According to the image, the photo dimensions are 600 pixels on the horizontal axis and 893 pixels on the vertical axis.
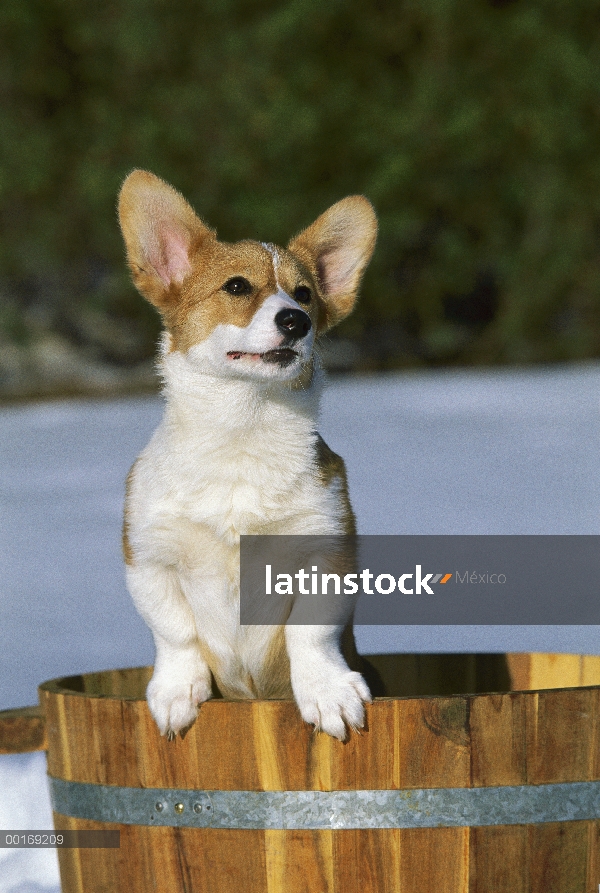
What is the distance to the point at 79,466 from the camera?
6766mm

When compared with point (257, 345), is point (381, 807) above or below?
below

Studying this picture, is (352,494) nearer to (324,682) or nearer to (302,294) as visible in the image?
(302,294)

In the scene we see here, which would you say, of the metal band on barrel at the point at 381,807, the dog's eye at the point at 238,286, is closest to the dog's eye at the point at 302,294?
the dog's eye at the point at 238,286

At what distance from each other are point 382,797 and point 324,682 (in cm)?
26

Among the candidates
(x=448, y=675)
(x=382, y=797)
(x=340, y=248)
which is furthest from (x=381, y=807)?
(x=340, y=248)

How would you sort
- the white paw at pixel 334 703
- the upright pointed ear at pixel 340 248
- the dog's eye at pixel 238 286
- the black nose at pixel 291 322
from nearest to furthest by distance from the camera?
the white paw at pixel 334 703 → the black nose at pixel 291 322 → the dog's eye at pixel 238 286 → the upright pointed ear at pixel 340 248

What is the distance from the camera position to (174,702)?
96.5 inches

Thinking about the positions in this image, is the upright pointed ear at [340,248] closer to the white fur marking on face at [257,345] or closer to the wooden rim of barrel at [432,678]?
the white fur marking on face at [257,345]

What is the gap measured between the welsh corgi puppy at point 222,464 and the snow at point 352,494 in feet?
3.17

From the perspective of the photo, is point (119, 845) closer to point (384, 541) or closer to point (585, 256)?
point (384, 541)

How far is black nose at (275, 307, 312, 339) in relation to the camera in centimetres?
256

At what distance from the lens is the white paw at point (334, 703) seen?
2.31 m

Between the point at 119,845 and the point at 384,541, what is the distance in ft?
4.37

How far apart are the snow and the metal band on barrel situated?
96cm
